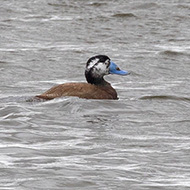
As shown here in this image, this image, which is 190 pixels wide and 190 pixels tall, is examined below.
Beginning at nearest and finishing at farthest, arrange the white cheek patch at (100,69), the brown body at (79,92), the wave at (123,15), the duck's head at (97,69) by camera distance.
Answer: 1. the brown body at (79,92)
2. the duck's head at (97,69)
3. the white cheek patch at (100,69)
4. the wave at (123,15)

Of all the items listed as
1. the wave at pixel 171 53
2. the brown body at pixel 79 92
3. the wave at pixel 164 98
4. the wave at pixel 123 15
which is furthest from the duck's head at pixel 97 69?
the wave at pixel 123 15

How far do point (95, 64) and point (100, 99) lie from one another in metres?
0.90

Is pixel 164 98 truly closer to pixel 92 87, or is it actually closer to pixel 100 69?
pixel 100 69

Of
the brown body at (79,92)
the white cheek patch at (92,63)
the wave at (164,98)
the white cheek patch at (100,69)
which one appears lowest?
the wave at (164,98)

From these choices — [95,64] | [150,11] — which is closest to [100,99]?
[95,64]

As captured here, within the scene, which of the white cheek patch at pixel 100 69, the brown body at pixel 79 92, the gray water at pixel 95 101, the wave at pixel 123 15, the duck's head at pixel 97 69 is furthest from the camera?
the wave at pixel 123 15

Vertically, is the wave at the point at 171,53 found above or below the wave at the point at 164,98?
below

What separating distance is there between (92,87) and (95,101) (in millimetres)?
382

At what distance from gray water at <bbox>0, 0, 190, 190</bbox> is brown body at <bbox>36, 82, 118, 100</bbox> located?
0.17 meters

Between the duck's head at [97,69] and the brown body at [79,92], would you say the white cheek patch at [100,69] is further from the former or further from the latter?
the brown body at [79,92]

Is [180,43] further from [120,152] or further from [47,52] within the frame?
[120,152]

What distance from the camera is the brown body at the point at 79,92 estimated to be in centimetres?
1455

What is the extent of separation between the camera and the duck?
14562mm

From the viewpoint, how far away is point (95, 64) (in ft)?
50.7
